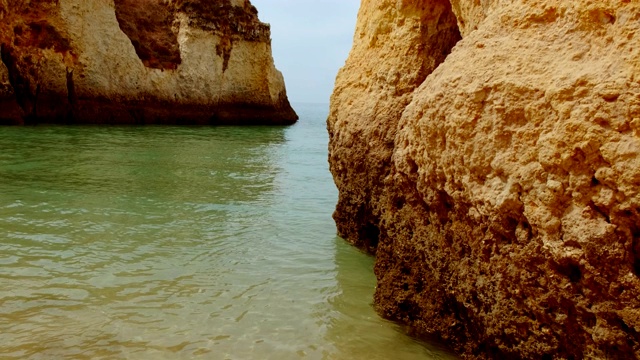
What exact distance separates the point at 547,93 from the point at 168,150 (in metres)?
12.2

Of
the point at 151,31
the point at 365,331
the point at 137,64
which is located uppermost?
the point at 151,31

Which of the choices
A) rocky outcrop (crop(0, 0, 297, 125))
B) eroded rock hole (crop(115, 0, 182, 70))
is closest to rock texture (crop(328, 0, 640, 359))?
rocky outcrop (crop(0, 0, 297, 125))

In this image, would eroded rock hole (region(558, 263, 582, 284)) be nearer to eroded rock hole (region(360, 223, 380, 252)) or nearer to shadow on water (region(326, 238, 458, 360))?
shadow on water (region(326, 238, 458, 360))

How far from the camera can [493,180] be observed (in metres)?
3.14

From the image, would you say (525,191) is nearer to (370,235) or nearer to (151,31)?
(370,235)

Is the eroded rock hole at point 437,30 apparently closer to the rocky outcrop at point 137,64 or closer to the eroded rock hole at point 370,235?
the eroded rock hole at point 370,235

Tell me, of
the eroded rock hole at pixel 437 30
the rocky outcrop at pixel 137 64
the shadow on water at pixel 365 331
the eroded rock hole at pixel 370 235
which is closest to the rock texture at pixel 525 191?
the shadow on water at pixel 365 331

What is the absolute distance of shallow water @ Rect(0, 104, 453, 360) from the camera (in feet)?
11.9

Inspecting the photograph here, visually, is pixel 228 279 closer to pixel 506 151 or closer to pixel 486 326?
pixel 486 326

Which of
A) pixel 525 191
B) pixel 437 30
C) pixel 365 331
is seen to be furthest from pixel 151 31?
pixel 525 191

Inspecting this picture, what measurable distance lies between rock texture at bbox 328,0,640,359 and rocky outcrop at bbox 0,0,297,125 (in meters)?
17.9

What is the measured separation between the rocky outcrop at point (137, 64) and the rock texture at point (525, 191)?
17.9 metres

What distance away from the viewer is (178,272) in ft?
16.1

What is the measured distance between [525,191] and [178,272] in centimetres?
309
